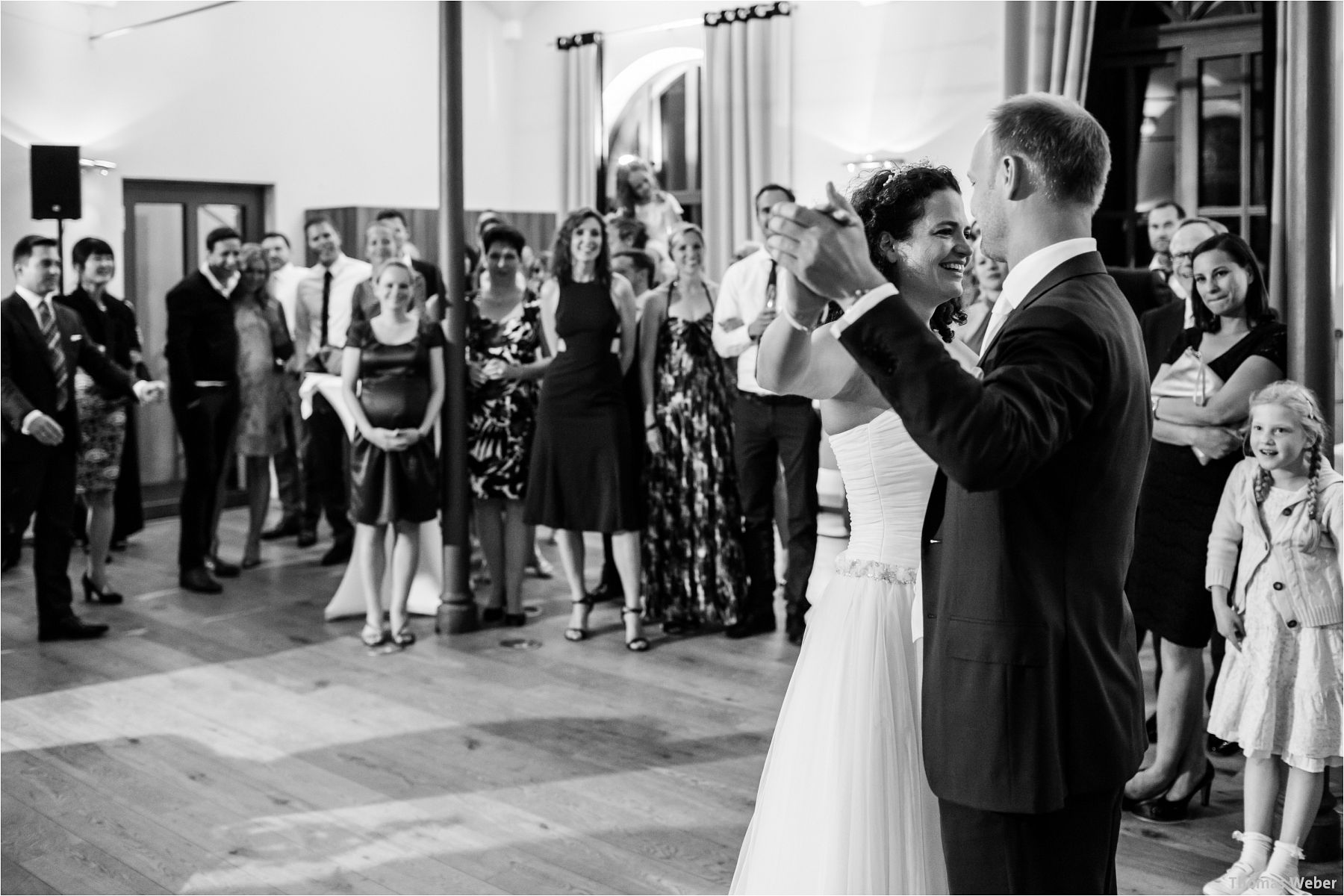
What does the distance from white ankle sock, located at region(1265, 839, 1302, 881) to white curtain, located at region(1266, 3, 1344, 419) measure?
101cm

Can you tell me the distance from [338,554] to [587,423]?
6.97 ft

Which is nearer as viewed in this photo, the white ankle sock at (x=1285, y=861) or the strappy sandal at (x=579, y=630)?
the white ankle sock at (x=1285, y=861)

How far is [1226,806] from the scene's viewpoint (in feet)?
11.4

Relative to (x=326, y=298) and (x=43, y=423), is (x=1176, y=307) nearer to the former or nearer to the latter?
(x=43, y=423)

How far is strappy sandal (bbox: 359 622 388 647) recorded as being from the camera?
5121mm

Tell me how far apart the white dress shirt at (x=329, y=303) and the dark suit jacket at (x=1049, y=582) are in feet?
17.4

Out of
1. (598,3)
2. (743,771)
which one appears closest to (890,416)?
(743,771)

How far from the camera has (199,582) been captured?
605cm

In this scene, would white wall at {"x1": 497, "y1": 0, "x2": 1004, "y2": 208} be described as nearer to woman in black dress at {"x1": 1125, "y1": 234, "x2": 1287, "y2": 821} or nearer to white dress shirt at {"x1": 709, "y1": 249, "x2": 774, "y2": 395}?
white dress shirt at {"x1": 709, "y1": 249, "x2": 774, "y2": 395}

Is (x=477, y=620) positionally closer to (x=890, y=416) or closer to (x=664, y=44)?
(x=890, y=416)

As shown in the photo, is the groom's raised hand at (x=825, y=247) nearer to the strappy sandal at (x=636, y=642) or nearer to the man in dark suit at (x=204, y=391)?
the strappy sandal at (x=636, y=642)

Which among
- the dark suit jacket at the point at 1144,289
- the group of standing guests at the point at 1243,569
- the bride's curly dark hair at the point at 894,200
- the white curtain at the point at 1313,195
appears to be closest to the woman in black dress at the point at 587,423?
the dark suit jacket at the point at 1144,289

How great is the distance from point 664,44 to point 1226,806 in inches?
290

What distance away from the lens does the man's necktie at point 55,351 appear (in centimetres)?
512
